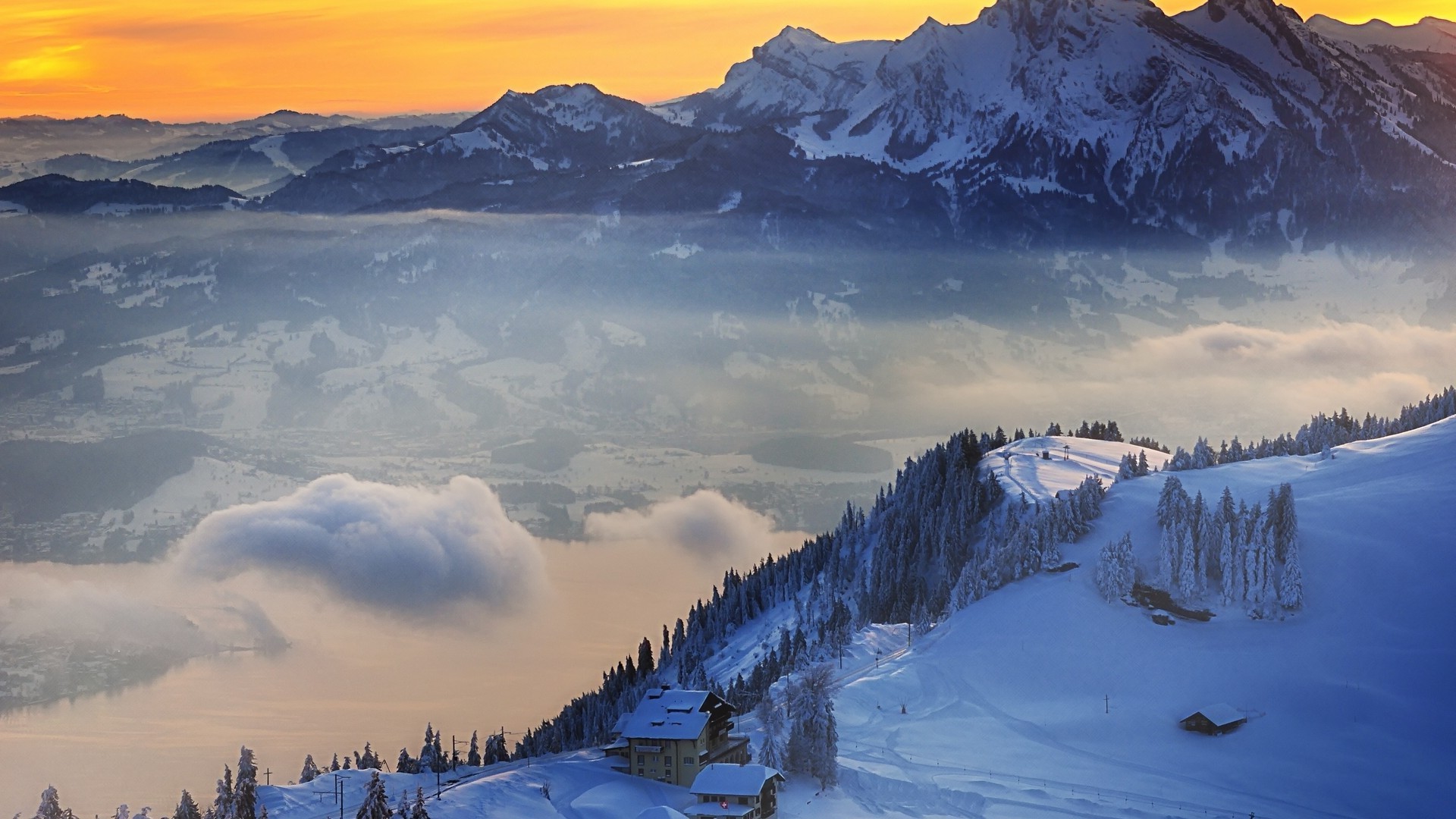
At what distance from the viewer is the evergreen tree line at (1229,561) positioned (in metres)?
191

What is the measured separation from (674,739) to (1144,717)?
5477 cm

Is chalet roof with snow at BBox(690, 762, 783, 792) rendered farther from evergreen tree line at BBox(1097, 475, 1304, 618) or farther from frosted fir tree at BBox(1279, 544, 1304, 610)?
frosted fir tree at BBox(1279, 544, 1304, 610)

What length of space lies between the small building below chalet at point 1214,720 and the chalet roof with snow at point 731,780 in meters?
52.5

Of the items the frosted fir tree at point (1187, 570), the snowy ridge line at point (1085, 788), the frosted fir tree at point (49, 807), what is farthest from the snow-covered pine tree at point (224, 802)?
the frosted fir tree at point (1187, 570)

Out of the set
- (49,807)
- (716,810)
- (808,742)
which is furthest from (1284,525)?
(49,807)

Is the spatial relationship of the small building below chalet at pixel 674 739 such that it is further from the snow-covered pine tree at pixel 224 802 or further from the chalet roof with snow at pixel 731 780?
the snow-covered pine tree at pixel 224 802

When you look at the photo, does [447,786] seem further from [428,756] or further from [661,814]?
[428,756]

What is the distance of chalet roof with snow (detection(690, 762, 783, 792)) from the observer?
133 meters

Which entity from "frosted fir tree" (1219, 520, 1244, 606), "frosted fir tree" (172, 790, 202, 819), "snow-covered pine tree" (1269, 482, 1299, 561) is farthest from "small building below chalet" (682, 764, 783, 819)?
"snow-covered pine tree" (1269, 482, 1299, 561)

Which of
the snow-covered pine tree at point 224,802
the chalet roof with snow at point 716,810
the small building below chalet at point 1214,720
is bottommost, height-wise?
the chalet roof with snow at point 716,810

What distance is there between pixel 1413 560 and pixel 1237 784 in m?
49.2

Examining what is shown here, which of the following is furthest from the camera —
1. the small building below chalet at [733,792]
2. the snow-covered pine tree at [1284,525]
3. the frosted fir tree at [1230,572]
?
the snow-covered pine tree at [1284,525]

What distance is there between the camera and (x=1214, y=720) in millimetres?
168250

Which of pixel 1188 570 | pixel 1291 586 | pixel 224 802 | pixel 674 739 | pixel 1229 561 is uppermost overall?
pixel 1229 561
